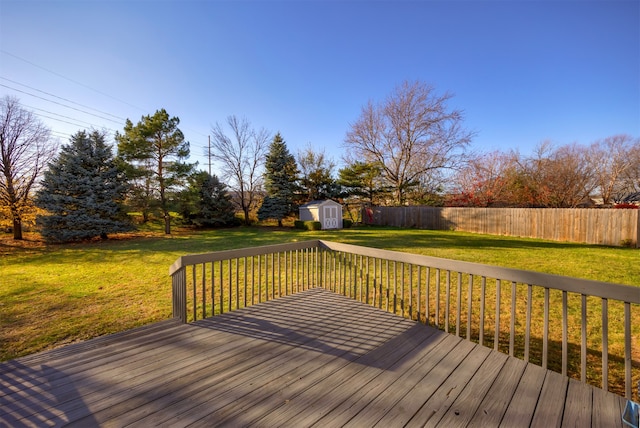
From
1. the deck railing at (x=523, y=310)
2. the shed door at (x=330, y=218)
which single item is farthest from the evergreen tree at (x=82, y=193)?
the deck railing at (x=523, y=310)

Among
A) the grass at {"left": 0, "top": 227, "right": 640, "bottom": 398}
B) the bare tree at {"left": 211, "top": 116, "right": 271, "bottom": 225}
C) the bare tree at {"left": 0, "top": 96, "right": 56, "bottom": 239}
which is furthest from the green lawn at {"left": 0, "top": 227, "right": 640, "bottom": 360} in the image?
the bare tree at {"left": 211, "top": 116, "right": 271, "bottom": 225}

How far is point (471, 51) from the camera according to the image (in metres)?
9.98

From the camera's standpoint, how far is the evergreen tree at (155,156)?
14.0 metres

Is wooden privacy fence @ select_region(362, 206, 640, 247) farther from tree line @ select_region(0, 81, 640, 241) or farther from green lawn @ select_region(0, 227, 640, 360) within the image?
tree line @ select_region(0, 81, 640, 241)

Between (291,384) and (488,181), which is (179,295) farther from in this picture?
(488,181)

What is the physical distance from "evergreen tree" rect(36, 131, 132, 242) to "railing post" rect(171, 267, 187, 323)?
498 inches

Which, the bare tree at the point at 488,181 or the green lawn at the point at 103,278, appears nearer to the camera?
the green lawn at the point at 103,278

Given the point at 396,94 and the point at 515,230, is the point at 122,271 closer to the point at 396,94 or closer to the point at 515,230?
the point at 515,230

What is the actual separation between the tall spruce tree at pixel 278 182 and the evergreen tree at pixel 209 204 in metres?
2.42

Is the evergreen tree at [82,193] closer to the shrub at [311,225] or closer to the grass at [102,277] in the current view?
the grass at [102,277]

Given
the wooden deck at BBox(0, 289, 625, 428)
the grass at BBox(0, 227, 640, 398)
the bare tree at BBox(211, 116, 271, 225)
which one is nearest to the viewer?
the wooden deck at BBox(0, 289, 625, 428)

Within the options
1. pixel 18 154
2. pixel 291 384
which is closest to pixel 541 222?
pixel 291 384

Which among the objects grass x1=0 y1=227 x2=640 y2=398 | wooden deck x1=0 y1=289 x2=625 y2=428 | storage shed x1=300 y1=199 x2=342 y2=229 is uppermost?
storage shed x1=300 y1=199 x2=342 y2=229

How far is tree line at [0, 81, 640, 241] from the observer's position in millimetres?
11984
